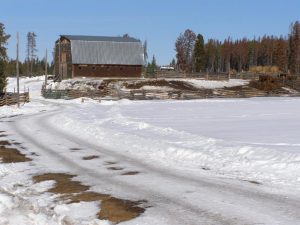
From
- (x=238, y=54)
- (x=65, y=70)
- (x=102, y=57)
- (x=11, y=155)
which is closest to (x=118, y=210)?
(x=11, y=155)

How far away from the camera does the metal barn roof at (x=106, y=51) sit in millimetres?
73188

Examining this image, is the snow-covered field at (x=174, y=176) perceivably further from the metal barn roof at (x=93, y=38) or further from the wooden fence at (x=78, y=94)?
the metal barn roof at (x=93, y=38)

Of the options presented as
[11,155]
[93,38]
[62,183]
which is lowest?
[11,155]

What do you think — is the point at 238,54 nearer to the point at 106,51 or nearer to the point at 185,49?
the point at 185,49

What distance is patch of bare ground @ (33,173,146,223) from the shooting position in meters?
8.15

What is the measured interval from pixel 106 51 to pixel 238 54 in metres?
103

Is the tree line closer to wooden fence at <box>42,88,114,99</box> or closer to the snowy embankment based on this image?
wooden fence at <box>42,88,114,99</box>

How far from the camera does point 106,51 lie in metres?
74.1

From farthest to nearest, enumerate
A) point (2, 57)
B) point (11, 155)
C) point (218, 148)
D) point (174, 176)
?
point (2, 57), point (11, 155), point (218, 148), point (174, 176)

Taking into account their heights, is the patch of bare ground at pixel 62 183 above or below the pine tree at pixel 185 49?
below

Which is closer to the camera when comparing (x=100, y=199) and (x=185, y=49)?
(x=100, y=199)

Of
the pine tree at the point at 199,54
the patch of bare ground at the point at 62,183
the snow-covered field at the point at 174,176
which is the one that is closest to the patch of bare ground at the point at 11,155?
the snow-covered field at the point at 174,176

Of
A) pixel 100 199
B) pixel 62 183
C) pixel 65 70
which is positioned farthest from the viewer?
pixel 65 70

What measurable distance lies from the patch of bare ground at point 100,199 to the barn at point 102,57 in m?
62.4
